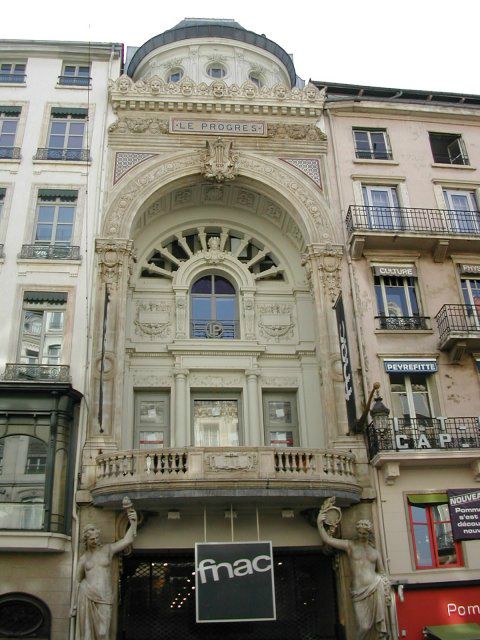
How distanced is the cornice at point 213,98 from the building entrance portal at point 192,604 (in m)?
16.4

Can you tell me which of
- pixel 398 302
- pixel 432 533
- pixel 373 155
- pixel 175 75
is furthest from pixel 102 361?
pixel 175 75

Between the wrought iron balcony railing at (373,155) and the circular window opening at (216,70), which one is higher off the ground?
the circular window opening at (216,70)

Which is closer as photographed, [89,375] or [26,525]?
[26,525]

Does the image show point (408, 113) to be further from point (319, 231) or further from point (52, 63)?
point (52, 63)

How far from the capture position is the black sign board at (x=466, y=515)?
1798 centimetres

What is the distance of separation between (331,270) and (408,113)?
27.3ft

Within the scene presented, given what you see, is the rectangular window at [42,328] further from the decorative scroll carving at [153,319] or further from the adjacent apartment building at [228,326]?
the decorative scroll carving at [153,319]

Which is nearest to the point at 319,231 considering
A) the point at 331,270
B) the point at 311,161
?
the point at 331,270

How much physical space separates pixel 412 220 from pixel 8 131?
51.3 ft

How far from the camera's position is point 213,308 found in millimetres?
24078

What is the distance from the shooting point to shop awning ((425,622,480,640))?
55.3 ft

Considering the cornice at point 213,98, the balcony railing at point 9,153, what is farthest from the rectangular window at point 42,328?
the cornice at point 213,98

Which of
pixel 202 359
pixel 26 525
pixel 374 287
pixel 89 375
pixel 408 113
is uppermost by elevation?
pixel 408 113

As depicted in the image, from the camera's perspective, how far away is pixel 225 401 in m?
22.5
